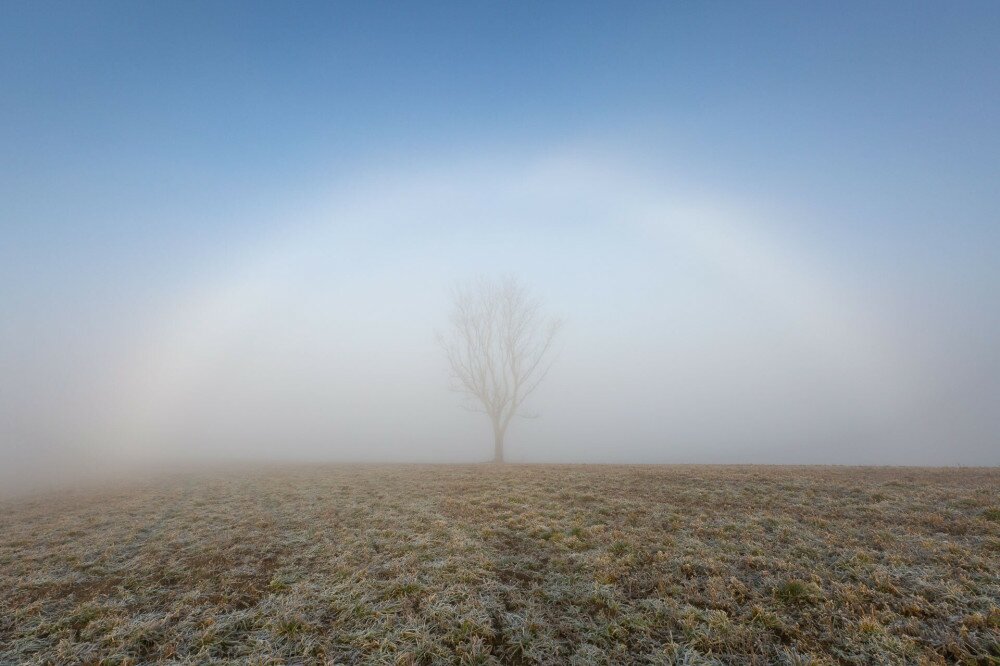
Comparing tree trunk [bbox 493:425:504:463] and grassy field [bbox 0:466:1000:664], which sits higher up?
tree trunk [bbox 493:425:504:463]

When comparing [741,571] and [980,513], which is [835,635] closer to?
[741,571]

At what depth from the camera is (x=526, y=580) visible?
7.89 metres

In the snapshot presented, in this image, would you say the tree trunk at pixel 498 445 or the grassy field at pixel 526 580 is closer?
the grassy field at pixel 526 580

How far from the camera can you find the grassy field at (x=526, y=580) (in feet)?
19.0

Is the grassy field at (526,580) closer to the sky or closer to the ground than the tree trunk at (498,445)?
closer to the ground

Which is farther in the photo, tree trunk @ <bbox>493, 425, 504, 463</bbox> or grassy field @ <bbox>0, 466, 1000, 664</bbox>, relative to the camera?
tree trunk @ <bbox>493, 425, 504, 463</bbox>

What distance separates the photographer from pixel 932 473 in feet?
52.5

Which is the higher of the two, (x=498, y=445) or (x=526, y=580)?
(x=498, y=445)

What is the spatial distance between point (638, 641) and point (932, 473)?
60.5 feet

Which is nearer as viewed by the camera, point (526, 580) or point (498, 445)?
point (526, 580)

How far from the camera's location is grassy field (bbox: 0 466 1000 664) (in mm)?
5785

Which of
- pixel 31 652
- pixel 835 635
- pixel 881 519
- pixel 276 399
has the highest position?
pixel 276 399

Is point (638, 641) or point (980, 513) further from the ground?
point (980, 513)

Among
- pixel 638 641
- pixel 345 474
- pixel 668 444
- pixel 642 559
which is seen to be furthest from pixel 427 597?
pixel 668 444
